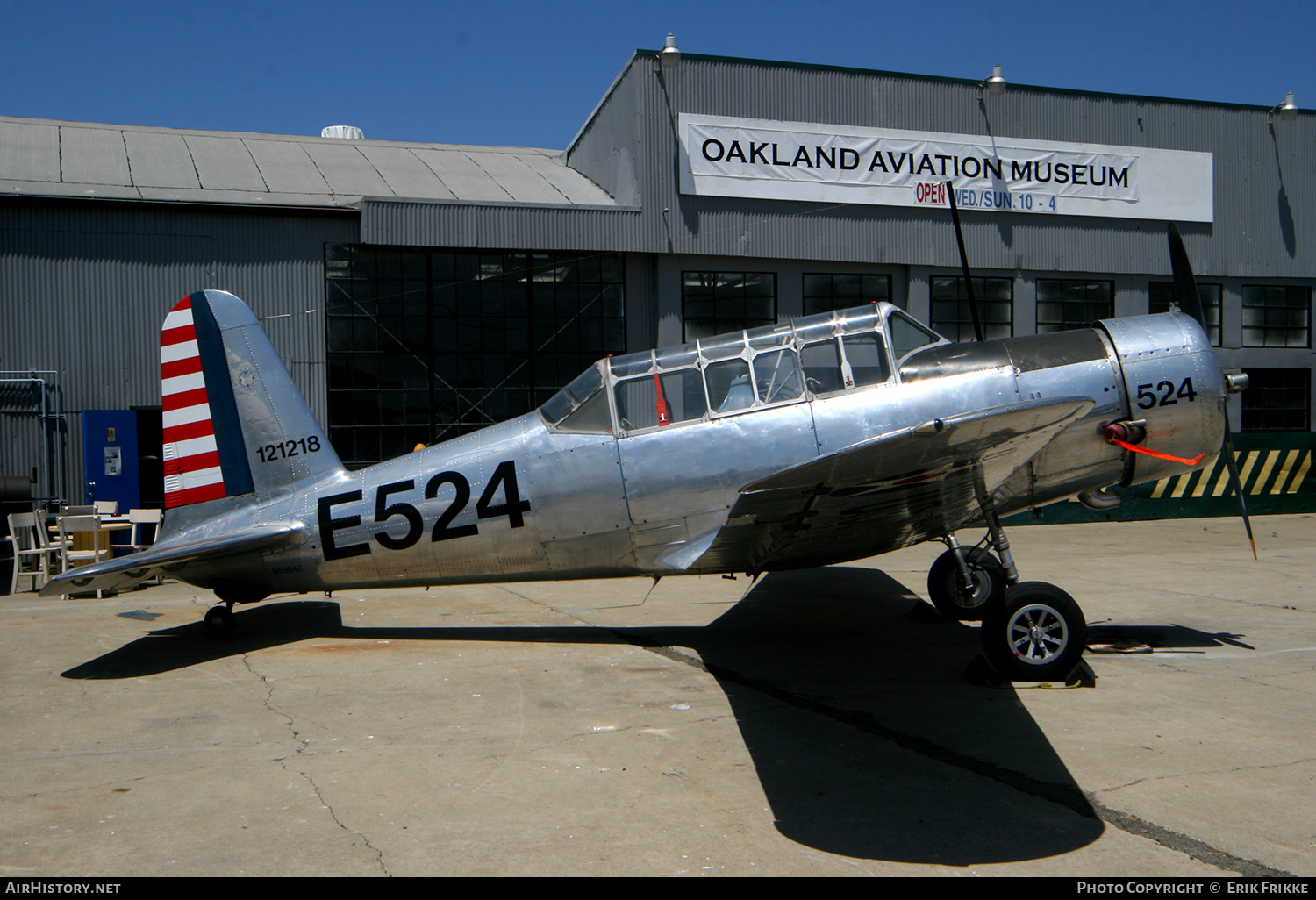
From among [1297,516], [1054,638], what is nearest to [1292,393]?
[1297,516]

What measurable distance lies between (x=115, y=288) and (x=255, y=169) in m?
3.69

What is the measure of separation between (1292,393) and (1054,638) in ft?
63.6

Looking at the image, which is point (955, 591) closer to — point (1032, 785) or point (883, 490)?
point (883, 490)

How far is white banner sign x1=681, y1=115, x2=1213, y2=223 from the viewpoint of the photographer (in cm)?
1686

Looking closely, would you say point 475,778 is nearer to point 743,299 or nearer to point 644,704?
point 644,704

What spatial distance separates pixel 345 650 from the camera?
7.50 meters

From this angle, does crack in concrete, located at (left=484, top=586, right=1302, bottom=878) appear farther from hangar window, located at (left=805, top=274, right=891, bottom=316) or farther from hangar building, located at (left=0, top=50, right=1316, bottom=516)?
hangar window, located at (left=805, top=274, right=891, bottom=316)

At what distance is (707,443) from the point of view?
6754 millimetres

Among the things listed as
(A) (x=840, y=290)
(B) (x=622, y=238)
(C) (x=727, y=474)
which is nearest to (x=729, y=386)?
(C) (x=727, y=474)

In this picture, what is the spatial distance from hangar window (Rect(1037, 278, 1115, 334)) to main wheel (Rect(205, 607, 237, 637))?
655 inches

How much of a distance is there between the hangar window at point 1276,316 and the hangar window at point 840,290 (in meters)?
9.26

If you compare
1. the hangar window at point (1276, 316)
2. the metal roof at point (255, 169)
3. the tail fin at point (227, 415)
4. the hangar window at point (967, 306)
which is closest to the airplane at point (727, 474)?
the tail fin at point (227, 415)

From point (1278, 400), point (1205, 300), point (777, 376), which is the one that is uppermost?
point (1205, 300)

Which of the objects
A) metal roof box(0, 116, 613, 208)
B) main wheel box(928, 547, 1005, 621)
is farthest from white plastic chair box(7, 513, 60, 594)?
main wheel box(928, 547, 1005, 621)
